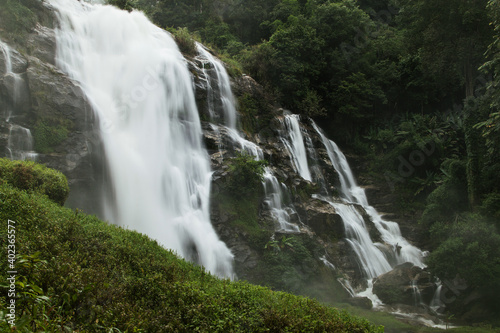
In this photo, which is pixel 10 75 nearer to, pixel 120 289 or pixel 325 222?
pixel 120 289

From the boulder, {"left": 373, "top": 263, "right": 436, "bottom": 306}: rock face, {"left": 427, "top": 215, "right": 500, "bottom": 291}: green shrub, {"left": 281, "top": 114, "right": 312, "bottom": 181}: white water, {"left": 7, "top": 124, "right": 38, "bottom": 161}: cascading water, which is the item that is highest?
{"left": 281, "top": 114, "right": 312, "bottom": 181}: white water

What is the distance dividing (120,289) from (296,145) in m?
15.4

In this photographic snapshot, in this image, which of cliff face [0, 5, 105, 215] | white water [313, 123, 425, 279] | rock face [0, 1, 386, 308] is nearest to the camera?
cliff face [0, 5, 105, 215]

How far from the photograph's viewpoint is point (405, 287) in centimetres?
1300

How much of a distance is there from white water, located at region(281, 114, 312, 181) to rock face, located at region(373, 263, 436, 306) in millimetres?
6790

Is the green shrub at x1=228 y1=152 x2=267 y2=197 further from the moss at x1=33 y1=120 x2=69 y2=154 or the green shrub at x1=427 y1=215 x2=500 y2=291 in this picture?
the green shrub at x1=427 y1=215 x2=500 y2=291

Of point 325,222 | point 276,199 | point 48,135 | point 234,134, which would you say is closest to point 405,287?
point 325,222

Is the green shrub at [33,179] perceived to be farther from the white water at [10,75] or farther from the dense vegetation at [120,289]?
the white water at [10,75]

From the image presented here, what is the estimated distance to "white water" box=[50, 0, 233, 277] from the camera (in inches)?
463

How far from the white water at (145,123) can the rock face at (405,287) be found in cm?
565

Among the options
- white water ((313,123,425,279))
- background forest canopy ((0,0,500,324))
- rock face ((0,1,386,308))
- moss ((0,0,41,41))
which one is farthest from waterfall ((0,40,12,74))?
white water ((313,123,425,279))

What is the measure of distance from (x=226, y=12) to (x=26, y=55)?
807 inches
